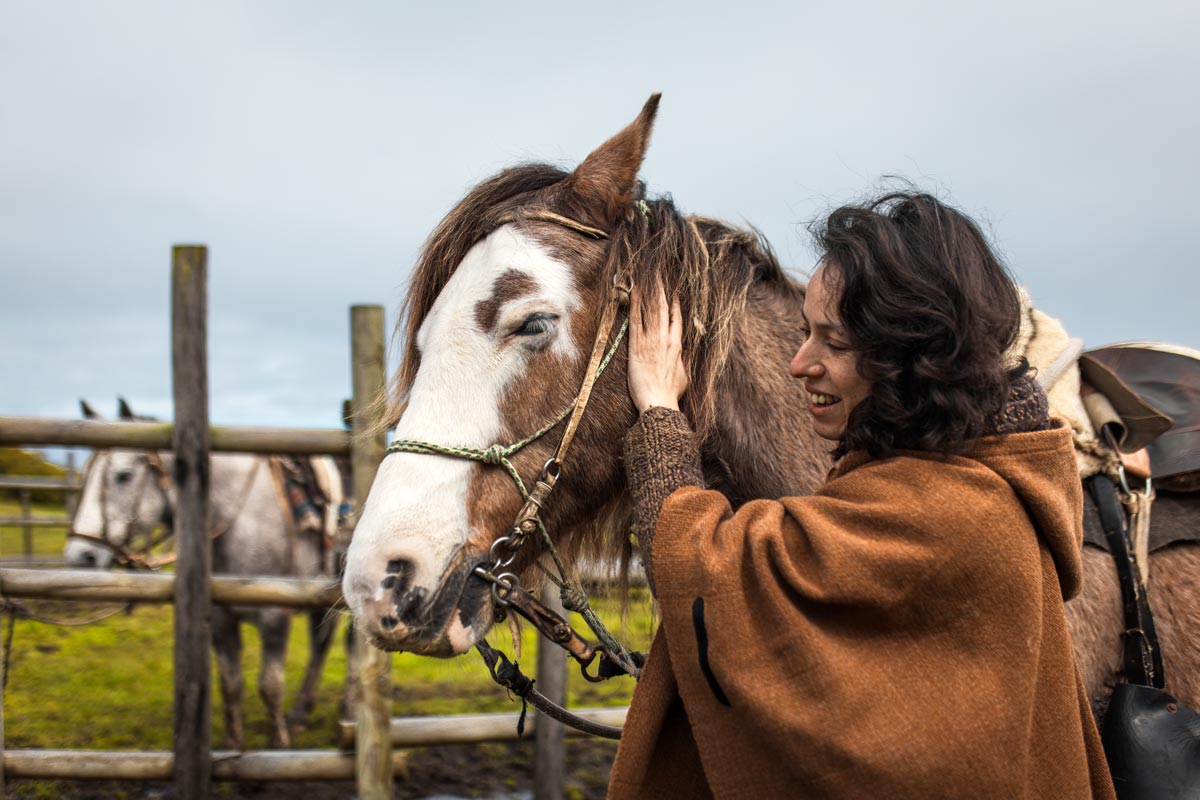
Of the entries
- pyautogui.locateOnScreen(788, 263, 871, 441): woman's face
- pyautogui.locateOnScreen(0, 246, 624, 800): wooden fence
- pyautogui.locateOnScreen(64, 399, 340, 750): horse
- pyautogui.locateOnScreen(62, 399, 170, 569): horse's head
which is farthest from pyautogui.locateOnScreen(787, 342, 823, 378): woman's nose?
pyautogui.locateOnScreen(62, 399, 170, 569): horse's head

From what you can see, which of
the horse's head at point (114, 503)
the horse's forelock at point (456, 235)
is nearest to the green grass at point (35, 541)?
the horse's head at point (114, 503)

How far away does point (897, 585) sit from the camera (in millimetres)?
1176

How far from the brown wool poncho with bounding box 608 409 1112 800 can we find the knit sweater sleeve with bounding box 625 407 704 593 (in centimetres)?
17

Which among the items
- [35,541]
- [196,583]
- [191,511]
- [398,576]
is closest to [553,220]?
[398,576]

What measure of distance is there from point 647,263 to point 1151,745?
140 centimetres

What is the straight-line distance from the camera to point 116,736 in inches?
202

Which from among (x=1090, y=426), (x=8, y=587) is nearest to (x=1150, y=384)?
(x=1090, y=426)

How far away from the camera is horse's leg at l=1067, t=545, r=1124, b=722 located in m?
1.68

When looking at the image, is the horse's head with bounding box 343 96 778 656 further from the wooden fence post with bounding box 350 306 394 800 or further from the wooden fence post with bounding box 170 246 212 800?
the wooden fence post with bounding box 170 246 212 800

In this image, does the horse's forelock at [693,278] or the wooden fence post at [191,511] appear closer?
the horse's forelock at [693,278]

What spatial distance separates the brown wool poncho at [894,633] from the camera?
1168 mm

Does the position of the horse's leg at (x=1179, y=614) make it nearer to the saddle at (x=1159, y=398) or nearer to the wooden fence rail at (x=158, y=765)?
the saddle at (x=1159, y=398)

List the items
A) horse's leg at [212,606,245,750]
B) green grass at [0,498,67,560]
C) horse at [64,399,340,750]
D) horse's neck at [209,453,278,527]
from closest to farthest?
horse's leg at [212,606,245,750], horse at [64,399,340,750], horse's neck at [209,453,278,527], green grass at [0,498,67,560]

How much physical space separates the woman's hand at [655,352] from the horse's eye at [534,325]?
0.19 m
